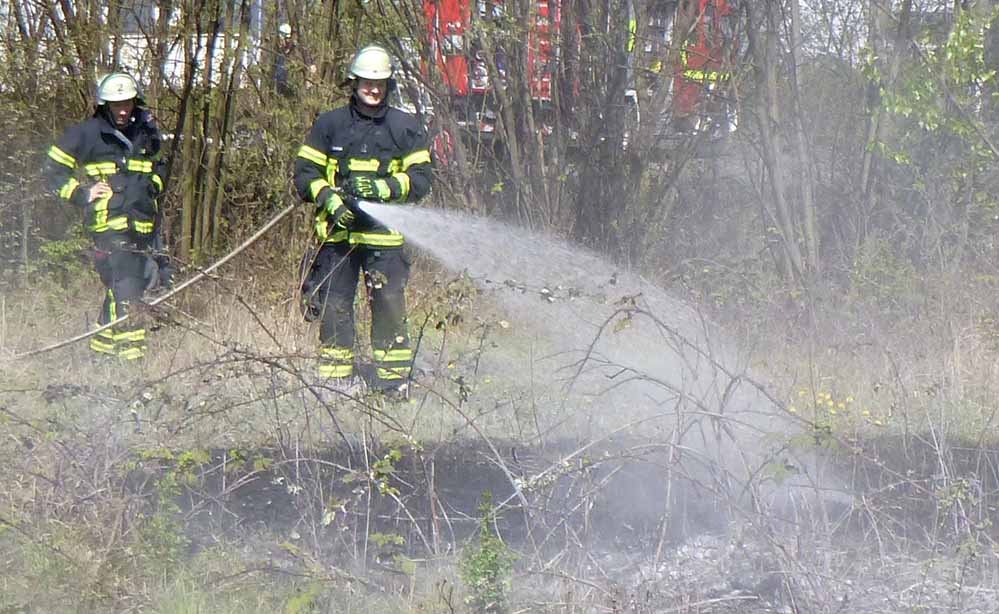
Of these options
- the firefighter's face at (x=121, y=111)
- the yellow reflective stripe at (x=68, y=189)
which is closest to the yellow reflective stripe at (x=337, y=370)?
the yellow reflective stripe at (x=68, y=189)

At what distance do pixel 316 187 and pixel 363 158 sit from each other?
288mm

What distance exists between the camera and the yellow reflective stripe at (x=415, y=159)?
20.9 ft

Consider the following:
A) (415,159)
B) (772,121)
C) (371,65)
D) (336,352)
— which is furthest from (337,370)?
(772,121)

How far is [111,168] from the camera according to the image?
7188 millimetres

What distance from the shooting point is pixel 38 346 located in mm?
7016

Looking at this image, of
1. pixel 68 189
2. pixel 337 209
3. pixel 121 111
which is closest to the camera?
pixel 337 209

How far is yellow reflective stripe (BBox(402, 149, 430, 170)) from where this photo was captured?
20.9ft

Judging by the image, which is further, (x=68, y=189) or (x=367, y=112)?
(x=68, y=189)

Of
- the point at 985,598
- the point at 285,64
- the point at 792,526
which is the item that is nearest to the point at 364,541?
the point at 792,526

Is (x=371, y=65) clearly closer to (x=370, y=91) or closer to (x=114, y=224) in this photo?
(x=370, y=91)

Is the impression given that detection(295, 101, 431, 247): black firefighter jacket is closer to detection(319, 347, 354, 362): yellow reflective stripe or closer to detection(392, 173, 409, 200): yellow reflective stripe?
detection(392, 173, 409, 200): yellow reflective stripe

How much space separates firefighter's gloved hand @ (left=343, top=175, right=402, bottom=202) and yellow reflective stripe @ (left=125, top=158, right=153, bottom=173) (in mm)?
1662

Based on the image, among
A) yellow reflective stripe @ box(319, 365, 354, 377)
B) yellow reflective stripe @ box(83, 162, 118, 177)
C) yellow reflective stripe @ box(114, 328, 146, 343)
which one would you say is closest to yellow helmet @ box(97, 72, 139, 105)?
yellow reflective stripe @ box(83, 162, 118, 177)

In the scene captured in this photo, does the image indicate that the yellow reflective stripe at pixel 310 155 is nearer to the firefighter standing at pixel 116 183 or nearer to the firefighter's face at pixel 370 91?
the firefighter's face at pixel 370 91
